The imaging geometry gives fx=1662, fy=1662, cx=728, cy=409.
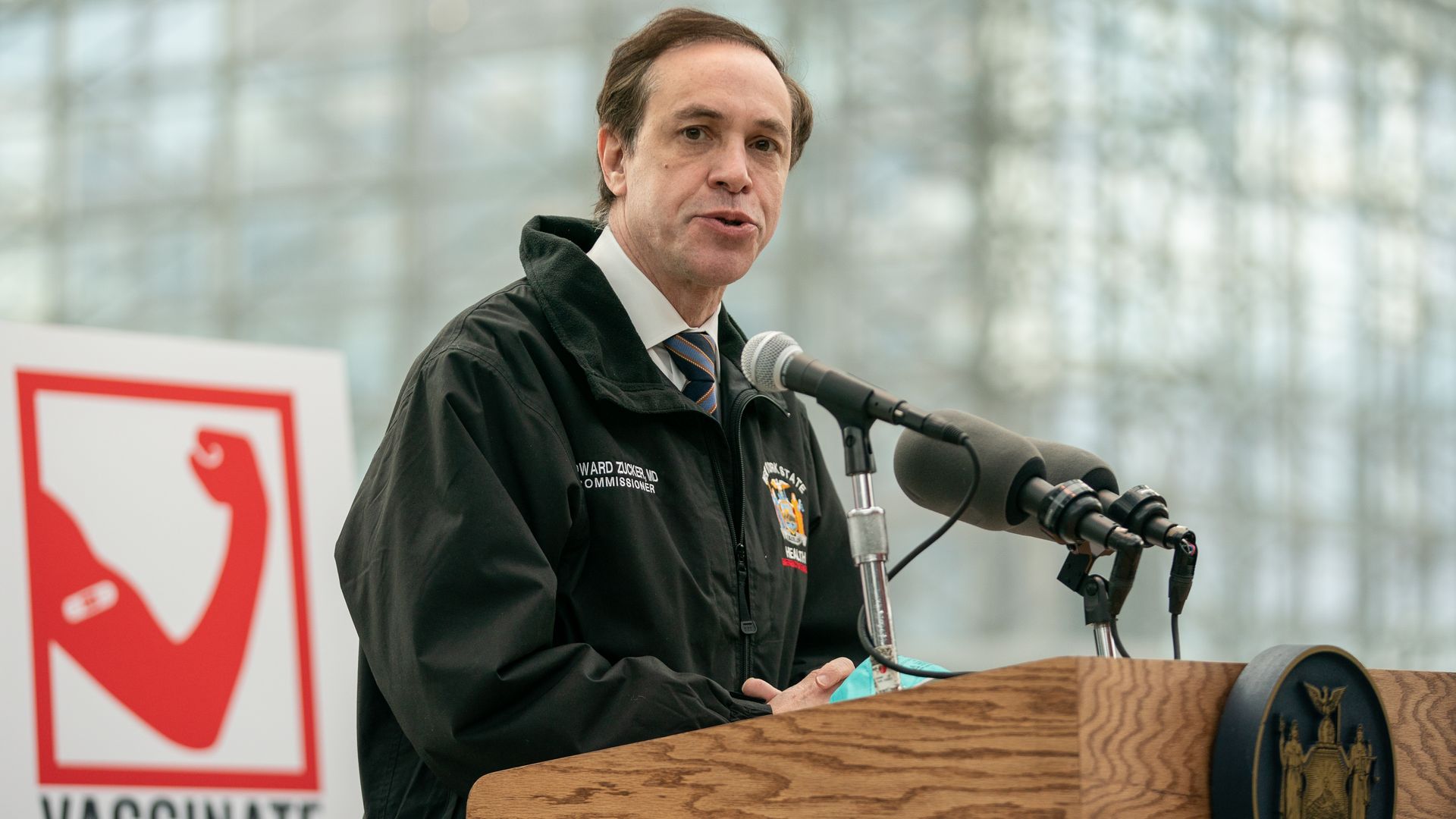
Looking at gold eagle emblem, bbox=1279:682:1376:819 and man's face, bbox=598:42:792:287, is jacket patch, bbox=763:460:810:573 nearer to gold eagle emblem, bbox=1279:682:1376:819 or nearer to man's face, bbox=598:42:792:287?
man's face, bbox=598:42:792:287

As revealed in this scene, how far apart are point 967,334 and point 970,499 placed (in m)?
7.46

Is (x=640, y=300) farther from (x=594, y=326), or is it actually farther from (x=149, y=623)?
(x=149, y=623)

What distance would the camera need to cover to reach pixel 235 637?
3850mm

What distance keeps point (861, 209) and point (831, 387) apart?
24.5 feet

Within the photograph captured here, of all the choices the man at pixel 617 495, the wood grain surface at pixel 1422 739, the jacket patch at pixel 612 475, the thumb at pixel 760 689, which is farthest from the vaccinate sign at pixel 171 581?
the wood grain surface at pixel 1422 739

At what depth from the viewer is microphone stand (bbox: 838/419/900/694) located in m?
1.52

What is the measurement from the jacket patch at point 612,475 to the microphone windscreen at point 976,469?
0.42 meters

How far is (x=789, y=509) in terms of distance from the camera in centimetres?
235

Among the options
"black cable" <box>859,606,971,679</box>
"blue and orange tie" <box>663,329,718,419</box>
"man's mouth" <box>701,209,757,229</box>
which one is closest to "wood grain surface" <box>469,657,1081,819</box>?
"black cable" <box>859,606,971,679</box>

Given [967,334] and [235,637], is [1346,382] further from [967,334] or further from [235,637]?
[235,637]

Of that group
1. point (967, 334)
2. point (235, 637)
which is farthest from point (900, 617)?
point (235, 637)

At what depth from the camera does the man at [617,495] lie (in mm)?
1745

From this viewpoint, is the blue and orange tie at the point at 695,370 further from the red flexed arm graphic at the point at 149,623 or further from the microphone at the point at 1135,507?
the red flexed arm graphic at the point at 149,623

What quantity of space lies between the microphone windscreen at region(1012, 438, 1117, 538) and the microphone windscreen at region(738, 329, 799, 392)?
275 mm
